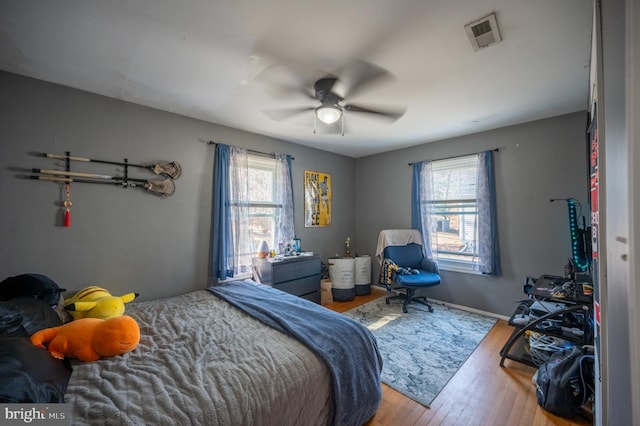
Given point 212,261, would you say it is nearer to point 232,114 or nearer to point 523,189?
point 232,114

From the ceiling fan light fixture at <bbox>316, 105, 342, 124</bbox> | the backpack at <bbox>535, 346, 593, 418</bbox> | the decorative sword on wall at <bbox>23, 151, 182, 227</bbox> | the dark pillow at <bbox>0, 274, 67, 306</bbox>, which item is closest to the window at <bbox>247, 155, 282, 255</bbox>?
the decorative sword on wall at <bbox>23, 151, 182, 227</bbox>

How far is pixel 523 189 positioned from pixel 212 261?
12.9 ft

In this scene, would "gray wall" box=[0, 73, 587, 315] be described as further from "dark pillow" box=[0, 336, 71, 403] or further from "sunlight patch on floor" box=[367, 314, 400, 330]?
"dark pillow" box=[0, 336, 71, 403]

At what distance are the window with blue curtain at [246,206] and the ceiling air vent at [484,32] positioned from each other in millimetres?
2568

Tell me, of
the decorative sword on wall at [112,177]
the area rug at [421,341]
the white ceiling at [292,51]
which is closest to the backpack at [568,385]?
the area rug at [421,341]

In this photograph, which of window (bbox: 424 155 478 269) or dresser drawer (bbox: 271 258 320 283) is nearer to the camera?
dresser drawer (bbox: 271 258 320 283)

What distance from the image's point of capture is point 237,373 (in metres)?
1.20

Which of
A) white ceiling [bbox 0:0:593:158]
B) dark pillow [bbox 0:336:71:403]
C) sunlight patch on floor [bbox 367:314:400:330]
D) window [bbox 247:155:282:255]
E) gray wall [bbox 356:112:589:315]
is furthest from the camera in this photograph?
window [bbox 247:155:282:255]

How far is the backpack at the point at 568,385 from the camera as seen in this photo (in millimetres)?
1619

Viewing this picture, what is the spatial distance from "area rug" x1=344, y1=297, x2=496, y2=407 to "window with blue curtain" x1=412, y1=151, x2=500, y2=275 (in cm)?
75

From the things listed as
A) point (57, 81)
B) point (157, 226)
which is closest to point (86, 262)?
point (157, 226)

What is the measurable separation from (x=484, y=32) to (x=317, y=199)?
2.99 meters

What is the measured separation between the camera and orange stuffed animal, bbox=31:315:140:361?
1254 millimetres

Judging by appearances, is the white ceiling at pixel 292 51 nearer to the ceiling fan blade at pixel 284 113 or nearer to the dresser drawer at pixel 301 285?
the ceiling fan blade at pixel 284 113
